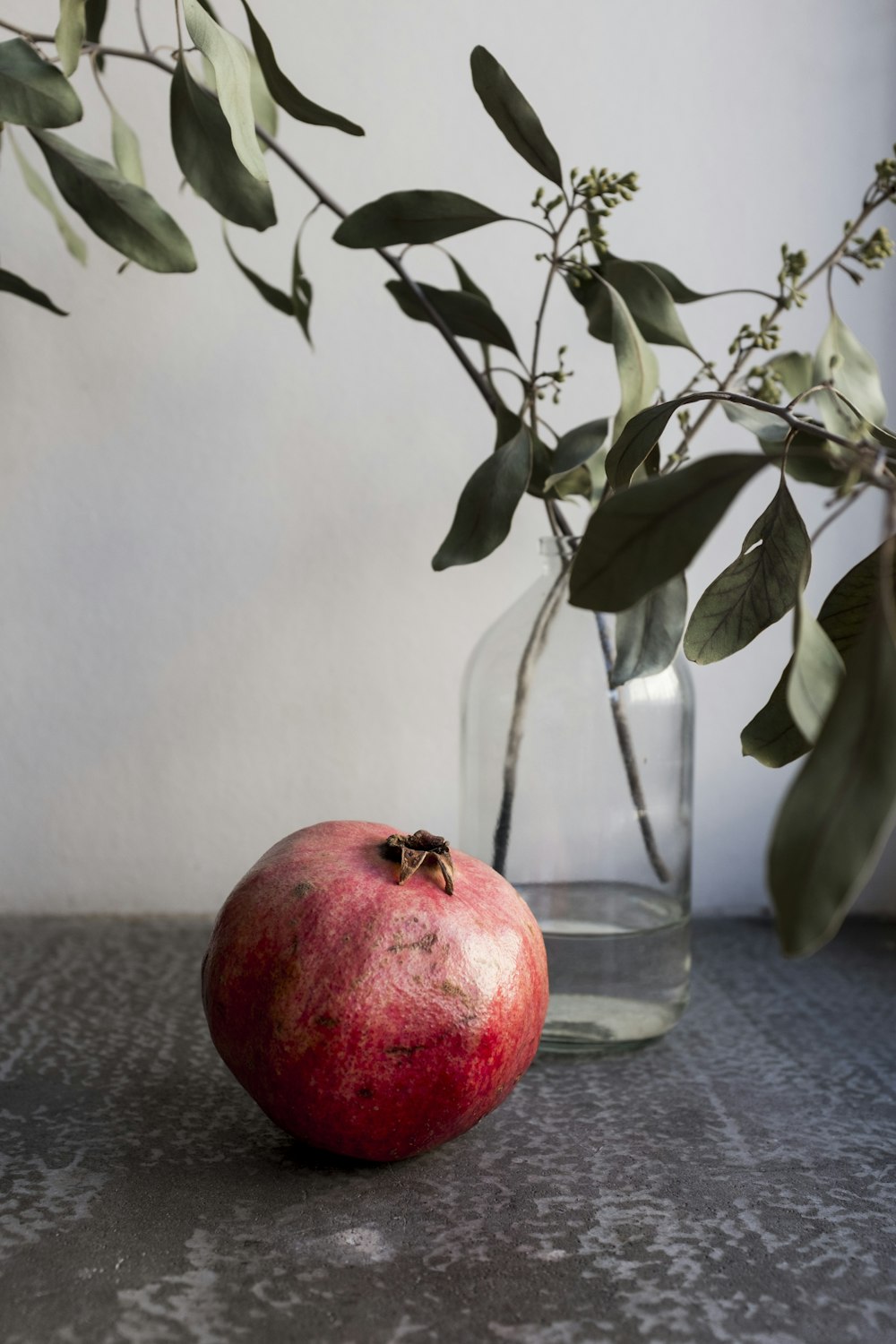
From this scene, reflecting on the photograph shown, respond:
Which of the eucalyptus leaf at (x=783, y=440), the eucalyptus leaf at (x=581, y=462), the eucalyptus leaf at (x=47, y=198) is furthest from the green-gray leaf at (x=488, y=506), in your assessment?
the eucalyptus leaf at (x=47, y=198)

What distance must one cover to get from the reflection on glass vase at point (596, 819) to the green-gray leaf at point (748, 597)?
6.7 inches

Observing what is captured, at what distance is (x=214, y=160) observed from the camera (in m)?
0.60

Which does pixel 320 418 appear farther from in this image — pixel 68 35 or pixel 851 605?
pixel 851 605

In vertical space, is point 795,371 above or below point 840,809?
above

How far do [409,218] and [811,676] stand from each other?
394 millimetres

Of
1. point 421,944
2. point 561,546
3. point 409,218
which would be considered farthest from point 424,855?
point 409,218

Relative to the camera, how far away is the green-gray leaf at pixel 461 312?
26.8 inches

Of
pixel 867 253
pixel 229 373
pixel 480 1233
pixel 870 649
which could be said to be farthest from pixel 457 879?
pixel 229 373

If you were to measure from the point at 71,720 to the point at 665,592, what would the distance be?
537 millimetres

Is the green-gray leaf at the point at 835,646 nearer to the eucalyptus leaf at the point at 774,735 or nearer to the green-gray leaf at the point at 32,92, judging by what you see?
the eucalyptus leaf at the point at 774,735

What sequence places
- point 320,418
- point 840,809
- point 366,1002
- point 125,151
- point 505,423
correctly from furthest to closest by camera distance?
point 320,418, point 125,151, point 505,423, point 366,1002, point 840,809

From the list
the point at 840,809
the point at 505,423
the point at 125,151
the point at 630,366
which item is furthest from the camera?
the point at 125,151

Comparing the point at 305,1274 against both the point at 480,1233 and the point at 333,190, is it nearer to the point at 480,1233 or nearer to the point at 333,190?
the point at 480,1233

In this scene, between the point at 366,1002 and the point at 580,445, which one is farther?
the point at 580,445
